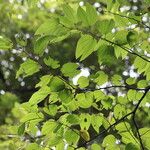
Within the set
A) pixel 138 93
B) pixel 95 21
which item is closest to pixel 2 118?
pixel 138 93

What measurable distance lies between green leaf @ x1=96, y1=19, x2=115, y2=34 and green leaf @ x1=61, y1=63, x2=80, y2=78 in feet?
0.78

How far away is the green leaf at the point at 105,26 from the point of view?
145 centimetres

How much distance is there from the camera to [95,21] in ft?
4.65

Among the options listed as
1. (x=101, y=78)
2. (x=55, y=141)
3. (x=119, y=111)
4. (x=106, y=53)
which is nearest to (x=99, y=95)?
(x=101, y=78)

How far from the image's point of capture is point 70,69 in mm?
1654

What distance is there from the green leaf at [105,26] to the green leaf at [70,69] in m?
0.24

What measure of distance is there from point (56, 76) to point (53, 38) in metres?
0.25

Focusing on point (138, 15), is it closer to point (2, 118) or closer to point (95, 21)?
point (95, 21)

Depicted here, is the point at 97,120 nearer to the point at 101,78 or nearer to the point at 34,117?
the point at 101,78

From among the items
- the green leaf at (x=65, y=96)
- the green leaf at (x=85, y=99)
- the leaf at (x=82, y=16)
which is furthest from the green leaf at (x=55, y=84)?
the leaf at (x=82, y=16)

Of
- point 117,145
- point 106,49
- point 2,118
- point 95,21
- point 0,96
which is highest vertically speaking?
point 95,21

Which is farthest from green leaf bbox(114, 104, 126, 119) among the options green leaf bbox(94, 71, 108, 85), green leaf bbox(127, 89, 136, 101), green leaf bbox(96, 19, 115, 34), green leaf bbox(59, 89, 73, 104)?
green leaf bbox(96, 19, 115, 34)

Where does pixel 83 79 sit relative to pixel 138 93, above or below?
above

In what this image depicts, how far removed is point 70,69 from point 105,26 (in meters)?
0.28
